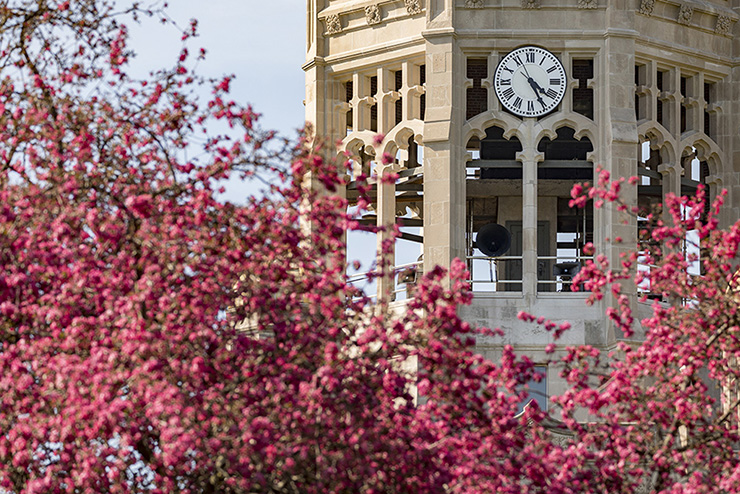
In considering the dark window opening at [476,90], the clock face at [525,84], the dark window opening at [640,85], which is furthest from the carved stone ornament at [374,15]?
the dark window opening at [640,85]

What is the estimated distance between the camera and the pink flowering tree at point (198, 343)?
22359 mm

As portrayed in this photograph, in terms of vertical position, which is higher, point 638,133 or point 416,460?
point 638,133

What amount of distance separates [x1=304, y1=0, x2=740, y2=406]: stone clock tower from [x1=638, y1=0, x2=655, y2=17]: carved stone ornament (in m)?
0.04

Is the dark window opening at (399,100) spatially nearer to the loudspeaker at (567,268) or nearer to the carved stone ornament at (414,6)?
the carved stone ornament at (414,6)

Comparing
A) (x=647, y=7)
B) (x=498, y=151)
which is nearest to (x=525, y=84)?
(x=498, y=151)

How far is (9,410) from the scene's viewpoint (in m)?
22.9

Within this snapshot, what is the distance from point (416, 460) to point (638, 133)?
23833 mm

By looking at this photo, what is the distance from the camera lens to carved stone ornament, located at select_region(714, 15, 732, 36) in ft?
157

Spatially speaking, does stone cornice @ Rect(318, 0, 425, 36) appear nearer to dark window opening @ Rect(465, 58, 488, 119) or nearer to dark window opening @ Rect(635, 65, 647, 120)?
dark window opening @ Rect(465, 58, 488, 119)

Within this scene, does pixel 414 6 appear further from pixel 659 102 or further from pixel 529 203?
pixel 659 102

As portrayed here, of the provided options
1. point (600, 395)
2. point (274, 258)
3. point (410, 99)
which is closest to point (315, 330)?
point (274, 258)

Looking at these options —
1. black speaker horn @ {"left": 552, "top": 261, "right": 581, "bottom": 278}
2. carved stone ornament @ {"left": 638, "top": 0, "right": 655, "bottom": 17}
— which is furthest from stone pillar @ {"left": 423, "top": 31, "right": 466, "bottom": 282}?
carved stone ornament @ {"left": 638, "top": 0, "right": 655, "bottom": 17}

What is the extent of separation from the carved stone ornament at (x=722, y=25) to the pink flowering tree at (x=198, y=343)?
74.7 feet

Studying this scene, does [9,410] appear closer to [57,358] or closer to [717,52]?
[57,358]
